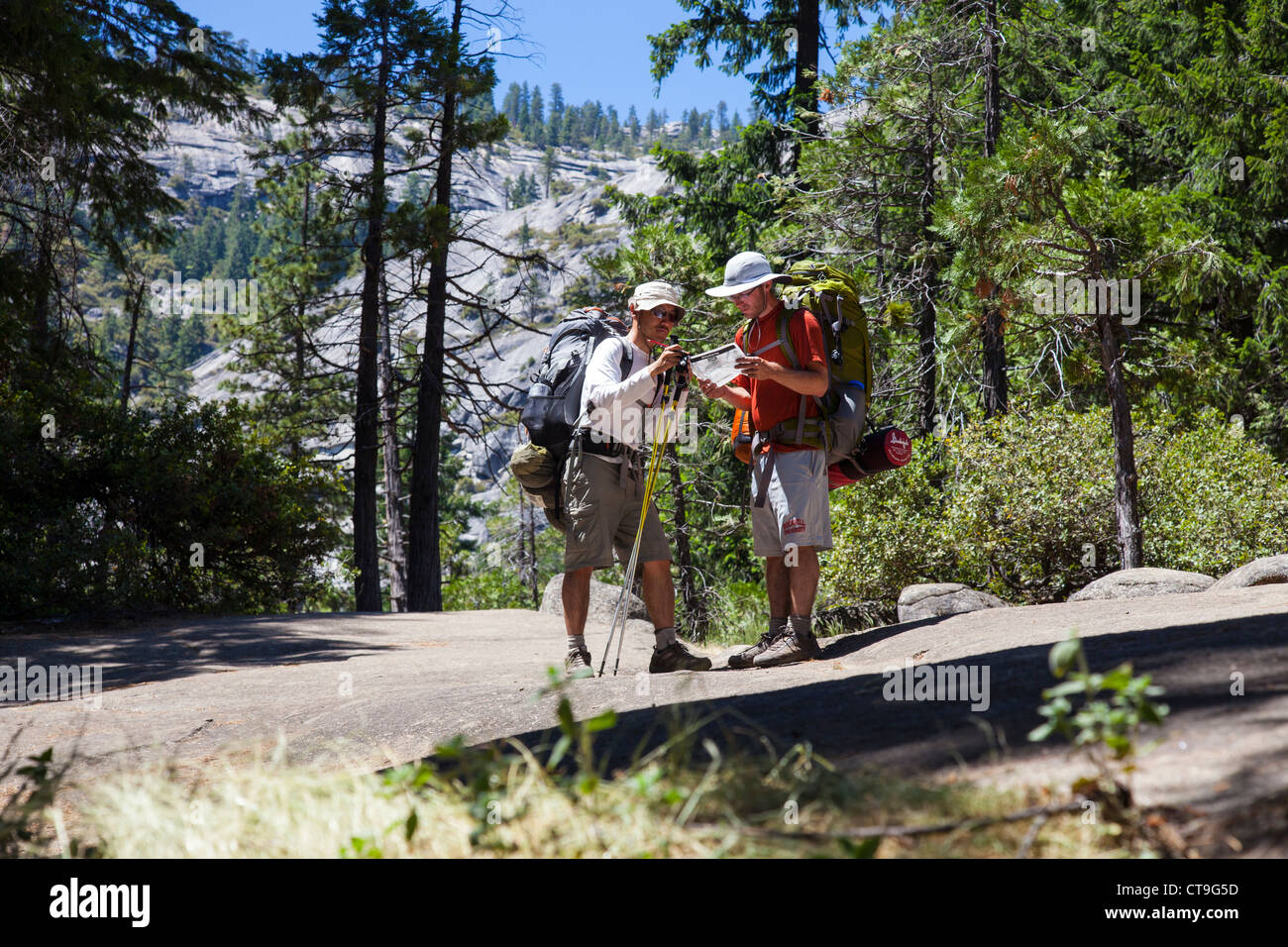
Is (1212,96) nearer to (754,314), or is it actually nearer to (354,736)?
(754,314)

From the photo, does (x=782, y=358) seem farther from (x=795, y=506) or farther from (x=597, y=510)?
(x=597, y=510)

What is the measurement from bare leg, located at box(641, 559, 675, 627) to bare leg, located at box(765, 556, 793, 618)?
0.60 m

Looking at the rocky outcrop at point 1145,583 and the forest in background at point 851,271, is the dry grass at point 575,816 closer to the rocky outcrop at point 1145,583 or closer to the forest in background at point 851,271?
the rocky outcrop at point 1145,583

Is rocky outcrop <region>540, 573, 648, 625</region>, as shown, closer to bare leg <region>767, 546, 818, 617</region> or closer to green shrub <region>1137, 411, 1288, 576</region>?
green shrub <region>1137, 411, 1288, 576</region>

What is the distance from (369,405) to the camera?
16188mm

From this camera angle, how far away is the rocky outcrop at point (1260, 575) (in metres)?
6.30

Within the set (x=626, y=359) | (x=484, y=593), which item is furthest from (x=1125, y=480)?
(x=484, y=593)

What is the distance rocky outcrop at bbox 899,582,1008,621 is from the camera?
7.90 meters

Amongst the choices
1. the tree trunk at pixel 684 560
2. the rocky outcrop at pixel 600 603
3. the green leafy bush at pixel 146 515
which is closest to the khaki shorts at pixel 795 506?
the rocky outcrop at pixel 600 603

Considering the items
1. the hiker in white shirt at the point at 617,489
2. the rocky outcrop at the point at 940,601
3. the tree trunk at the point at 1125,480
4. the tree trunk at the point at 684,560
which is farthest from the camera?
the tree trunk at the point at 684,560

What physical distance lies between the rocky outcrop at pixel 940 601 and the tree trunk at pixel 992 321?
4.15 metres

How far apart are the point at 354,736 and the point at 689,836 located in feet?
8.51
